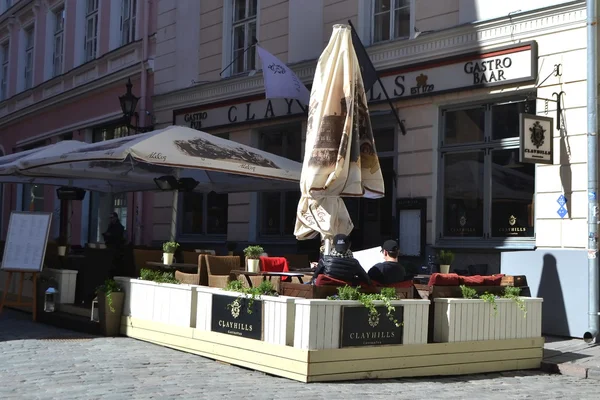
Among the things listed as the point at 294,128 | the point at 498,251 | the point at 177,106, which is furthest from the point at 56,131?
the point at 498,251

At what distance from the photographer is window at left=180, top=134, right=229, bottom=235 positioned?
17.0m

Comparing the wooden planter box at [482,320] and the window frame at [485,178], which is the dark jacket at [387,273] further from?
the window frame at [485,178]

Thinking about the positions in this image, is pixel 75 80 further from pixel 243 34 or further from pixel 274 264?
pixel 274 264

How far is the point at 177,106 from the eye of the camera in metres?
18.0

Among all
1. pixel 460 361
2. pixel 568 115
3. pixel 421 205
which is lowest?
pixel 460 361

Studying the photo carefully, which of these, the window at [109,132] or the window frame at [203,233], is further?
the window at [109,132]

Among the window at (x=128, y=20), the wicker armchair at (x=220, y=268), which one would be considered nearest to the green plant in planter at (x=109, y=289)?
the wicker armchair at (x=220, y=268)

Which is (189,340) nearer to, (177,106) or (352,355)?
(352,355)

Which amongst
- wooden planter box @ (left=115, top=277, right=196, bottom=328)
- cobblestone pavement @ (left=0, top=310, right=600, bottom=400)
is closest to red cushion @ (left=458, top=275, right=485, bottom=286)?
cobblestone pavement @ (left=0, top=310, right=600, bottom=400)

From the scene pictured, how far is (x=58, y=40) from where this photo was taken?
82.9 ft

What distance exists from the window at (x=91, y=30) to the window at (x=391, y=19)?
36.7 feet

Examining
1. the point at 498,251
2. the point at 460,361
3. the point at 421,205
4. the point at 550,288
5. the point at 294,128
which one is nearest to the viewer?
the point at 460,361

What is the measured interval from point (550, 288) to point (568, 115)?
7.74 feet

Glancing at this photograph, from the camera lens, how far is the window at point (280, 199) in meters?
15.3
